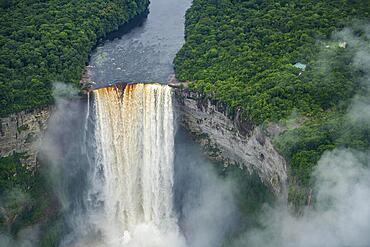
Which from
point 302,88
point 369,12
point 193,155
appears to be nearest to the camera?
point 302,88

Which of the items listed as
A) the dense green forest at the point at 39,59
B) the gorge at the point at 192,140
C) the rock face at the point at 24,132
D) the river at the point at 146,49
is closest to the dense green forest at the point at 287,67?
the gorge at the point at 192,140

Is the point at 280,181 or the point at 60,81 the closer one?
the point at 280,181

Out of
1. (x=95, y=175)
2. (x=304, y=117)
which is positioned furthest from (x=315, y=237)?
(x=95, y=175)

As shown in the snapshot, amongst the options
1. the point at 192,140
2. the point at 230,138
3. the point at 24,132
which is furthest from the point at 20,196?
the point at 230,138

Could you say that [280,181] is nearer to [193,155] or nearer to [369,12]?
[193,155]

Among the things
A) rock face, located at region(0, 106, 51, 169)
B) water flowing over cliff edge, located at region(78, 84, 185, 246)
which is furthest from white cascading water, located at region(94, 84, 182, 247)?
rock face, located at region(0, 106, 51, 169)

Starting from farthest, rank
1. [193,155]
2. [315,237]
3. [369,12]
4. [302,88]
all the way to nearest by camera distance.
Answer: [369,12] → [193,155] → [302,88] → [315,237]
